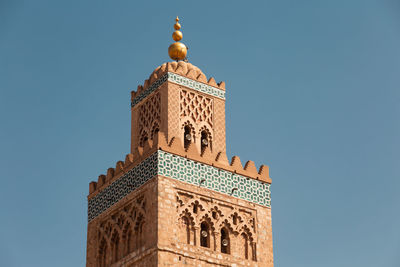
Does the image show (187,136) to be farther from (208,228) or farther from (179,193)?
(208,228)

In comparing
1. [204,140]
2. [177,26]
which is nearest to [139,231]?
[204,140]

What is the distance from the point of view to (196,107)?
26.4 m

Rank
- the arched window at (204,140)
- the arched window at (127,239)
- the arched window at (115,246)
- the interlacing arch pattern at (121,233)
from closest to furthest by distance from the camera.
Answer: the interlacing arch pattern at (121,233)
the arched window at (127,239)
the arched window at (115,246)
the arched window at (204,140)

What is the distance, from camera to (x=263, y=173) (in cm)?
2591

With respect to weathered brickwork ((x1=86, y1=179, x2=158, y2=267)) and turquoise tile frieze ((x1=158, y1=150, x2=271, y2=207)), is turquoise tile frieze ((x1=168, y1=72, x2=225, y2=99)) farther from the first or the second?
weathered brickwork ((x1=86, y1=179, x2=158, y2=267))

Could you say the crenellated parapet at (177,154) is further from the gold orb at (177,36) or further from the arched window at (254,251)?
the gold orb at (177,36)

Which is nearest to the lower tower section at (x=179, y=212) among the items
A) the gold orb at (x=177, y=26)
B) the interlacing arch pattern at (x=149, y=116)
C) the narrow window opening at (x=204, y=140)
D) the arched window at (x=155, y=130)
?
the narrow window opening at (x=204, y=140)

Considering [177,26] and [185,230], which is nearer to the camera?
[185,230]

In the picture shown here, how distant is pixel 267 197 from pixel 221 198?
1.59m

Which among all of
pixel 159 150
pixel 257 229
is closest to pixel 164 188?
pixel 159 150

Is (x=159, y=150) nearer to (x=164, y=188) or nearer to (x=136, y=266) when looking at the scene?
(x=164, y=188)

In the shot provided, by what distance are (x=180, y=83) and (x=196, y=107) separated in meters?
0.81

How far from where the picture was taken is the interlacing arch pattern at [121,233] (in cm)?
2417

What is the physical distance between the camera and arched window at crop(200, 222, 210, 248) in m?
24.3
